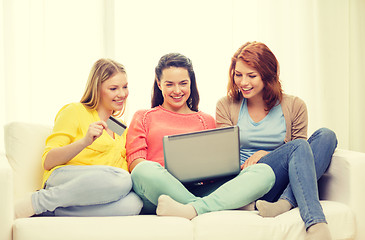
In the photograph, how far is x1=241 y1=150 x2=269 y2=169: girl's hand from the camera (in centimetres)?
188

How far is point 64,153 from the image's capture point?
1.70 metres

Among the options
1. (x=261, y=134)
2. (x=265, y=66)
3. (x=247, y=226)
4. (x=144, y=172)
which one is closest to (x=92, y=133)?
(x=144, y=172)

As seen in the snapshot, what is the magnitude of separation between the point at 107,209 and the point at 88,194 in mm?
95

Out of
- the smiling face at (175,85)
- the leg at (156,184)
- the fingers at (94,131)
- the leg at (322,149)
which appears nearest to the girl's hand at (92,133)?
the fingers at (94,131)

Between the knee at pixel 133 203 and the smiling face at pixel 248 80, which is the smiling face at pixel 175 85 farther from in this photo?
the knee at pixel 133 203

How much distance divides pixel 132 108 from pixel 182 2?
850mm

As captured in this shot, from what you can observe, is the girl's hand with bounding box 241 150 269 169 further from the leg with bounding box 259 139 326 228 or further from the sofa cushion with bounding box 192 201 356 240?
the sofa cushion with bounding box 192 201 356 240

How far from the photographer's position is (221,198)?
1.64m

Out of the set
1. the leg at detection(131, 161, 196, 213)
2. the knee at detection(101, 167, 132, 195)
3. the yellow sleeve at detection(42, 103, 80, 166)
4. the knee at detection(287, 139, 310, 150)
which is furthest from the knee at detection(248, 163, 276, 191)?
the yellow sleeve at detection(42, 103, 80, 166)
